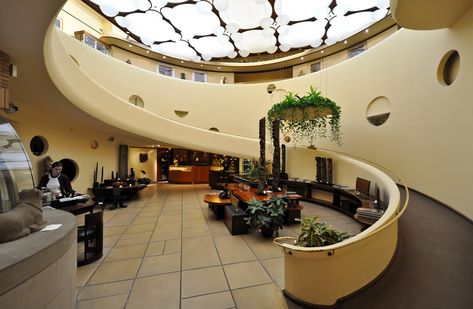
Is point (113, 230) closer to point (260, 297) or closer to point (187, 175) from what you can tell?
point (260, 297)

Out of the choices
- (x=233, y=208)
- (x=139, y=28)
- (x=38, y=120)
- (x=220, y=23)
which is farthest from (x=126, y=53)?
(x=233, y=208)

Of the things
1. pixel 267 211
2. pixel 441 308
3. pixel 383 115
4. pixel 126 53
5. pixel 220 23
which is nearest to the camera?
pixel 441 308

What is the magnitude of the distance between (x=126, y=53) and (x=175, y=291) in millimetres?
12874

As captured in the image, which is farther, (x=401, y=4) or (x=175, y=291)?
(x=401, y=4)

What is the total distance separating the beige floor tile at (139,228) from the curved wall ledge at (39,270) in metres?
2.76

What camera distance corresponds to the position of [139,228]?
15.7 ft

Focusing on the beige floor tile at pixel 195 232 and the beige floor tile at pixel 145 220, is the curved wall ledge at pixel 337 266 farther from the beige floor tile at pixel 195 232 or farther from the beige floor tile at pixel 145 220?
the beige floor tile at pixel 145 220

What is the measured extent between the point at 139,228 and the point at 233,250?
2507mm

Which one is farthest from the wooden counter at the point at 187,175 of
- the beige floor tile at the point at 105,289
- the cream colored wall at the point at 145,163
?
the beige floor tile at the point at 105,289

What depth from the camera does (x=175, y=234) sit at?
4422 mm

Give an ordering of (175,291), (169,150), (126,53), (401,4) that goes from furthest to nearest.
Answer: (169,150) → (126,53) → (401,4) → (175,291)

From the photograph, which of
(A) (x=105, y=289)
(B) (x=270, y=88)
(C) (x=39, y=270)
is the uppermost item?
(B) (x=270, y=88)

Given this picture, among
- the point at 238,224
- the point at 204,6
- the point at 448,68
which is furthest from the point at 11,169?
the point at 204,6

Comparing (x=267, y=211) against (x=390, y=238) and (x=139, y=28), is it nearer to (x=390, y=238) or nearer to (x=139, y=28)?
(x=390, y=238)
